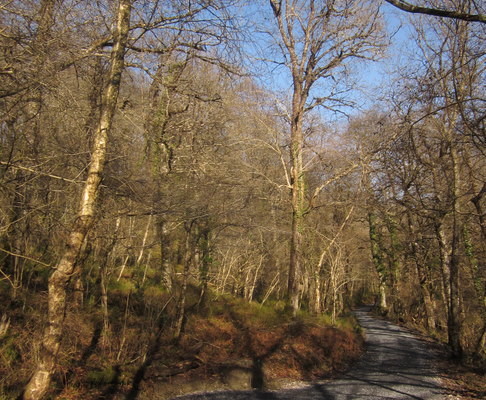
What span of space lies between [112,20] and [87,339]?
6736 millimetres

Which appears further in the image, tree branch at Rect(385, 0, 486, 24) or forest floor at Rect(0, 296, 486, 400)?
forest floor at Rect(0, 296, 486, 400)

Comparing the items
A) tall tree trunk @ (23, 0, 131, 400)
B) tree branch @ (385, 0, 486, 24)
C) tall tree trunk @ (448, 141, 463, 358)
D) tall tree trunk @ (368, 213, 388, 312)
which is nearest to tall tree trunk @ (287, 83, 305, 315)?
tall tree trunk @ (448, 141, 463, 358)

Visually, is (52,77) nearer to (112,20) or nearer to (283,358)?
(112,20)

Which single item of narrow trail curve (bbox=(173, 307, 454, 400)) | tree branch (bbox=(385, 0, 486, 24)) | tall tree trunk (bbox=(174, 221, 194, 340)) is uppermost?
tree branch (bbox=(385, 0, 486, 24))

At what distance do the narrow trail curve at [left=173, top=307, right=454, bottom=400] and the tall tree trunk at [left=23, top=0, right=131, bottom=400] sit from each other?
3974 mm

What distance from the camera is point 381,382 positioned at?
9141mm

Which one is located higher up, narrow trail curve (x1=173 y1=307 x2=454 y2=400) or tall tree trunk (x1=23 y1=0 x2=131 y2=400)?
tall tree trunk (x1=23 y1=0 x2=131 y2=400)

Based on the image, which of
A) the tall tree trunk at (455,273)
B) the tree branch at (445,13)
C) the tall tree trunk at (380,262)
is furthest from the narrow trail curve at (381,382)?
the tall tree trunk at (380,262)

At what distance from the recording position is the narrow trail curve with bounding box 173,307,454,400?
8086 mm

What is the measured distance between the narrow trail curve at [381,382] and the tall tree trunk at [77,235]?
397cm

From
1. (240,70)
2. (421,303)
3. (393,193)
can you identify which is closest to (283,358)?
(393,193)

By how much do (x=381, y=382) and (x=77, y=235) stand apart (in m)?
7.95

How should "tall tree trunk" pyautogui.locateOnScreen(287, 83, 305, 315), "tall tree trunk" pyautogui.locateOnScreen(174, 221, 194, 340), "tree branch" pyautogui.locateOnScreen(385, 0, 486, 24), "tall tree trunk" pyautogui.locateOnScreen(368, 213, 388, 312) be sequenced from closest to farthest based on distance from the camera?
"tree branch" pyautogui.locateOnScreen(385, 0, 486, 24) < "tall tree trunk" pyautogui.locateOnScreen(174, 221, 194, 340) < "tall tree trunk" pyautogui.locateOnScreen(287, 83, 305, 315) < "tall tree trunk" pyautogui.locateOnScreen(368, 213, 388, 312)

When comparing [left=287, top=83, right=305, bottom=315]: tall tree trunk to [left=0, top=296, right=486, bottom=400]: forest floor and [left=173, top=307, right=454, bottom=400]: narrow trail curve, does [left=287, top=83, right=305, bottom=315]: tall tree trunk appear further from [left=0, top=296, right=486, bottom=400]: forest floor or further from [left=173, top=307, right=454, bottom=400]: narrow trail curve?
[left=173, top=307, right=454, bottom=400]: narrow trail curve
